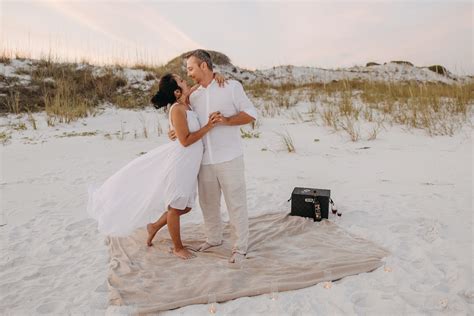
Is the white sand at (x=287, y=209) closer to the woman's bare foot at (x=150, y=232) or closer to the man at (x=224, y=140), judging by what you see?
the woman's bare foot at (x=150, y=232)

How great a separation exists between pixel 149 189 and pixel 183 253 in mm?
574

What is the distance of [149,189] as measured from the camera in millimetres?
3311

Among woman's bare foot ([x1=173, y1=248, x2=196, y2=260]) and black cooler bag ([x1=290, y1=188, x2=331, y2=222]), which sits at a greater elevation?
black cooler bag ([x1=290, y1=188, x2=331, y2=222])

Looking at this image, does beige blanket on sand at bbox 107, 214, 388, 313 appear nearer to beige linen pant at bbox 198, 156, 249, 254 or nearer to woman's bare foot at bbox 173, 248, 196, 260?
woman's bare foot at bbox 173, 248, 196, 260

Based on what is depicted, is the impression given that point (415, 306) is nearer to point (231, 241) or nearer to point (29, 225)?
point (231, 241)

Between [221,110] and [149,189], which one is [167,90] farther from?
[149,189]

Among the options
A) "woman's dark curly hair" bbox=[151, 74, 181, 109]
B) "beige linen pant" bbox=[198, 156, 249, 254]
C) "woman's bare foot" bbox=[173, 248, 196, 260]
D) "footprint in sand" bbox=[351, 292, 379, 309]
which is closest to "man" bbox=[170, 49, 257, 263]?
"beige linen pant" bbox=[198, 156, 249, 254]

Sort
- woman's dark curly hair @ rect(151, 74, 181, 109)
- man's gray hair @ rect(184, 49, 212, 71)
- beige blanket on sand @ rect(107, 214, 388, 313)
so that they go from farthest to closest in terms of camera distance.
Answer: woman's dark curly hair @ rect(151, 74, 181, 109)
man's gray hair @ rect(184, 49, 212, 71)
beige blanket on sand @ rect(107, 214, 388, 313)

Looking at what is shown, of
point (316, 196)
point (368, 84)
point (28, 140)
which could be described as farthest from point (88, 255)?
point (368, 84)

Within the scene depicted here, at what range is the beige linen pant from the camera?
122 inches

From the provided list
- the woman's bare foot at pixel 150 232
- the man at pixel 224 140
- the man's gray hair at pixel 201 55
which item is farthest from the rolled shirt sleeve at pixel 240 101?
the woman's bare foot at pixel 150 232

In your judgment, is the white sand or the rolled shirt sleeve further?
the rolled shirt sleeve

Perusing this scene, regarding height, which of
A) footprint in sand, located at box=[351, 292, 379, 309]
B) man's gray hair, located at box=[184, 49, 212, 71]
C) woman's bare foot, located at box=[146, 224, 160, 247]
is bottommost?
footprint in sand, located at box=[351, 292, 379, 309]

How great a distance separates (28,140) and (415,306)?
7346 millimetres
